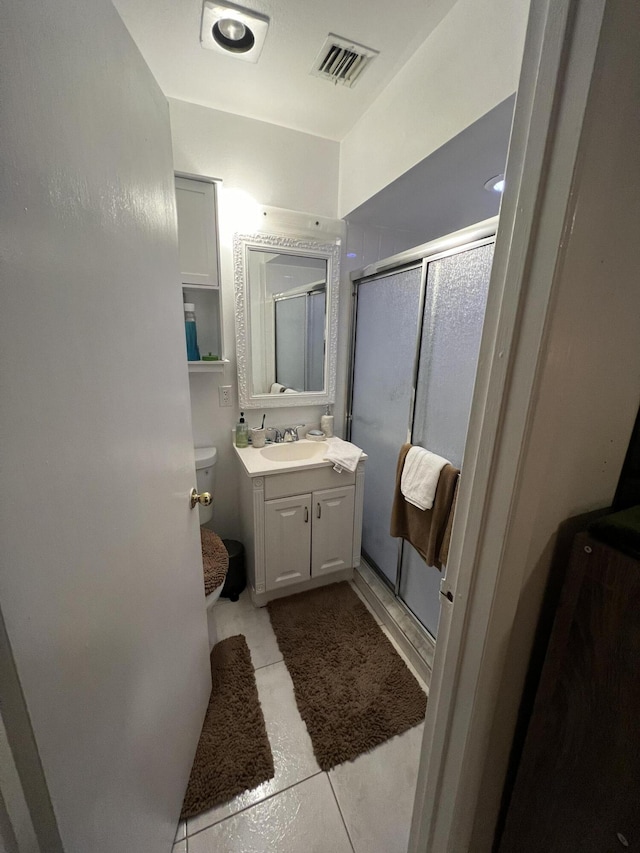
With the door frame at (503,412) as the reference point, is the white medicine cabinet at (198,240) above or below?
above

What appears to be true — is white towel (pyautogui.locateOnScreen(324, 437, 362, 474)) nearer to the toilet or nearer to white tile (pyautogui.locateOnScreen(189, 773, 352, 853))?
the toilet

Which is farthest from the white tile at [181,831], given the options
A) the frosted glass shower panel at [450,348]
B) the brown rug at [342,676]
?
the frosted glass shower panel at [450,348]

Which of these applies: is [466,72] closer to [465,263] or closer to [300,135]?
[465,263]

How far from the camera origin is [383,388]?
182cm

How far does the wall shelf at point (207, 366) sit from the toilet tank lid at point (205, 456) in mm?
433

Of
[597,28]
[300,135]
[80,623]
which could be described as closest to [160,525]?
[80,623]

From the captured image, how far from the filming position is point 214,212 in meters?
1.53

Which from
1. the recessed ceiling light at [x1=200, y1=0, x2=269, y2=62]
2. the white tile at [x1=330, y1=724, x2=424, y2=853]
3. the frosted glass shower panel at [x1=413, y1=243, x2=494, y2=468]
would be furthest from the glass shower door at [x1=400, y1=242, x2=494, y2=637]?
the recessed ceiling light at [x1=200, y1=0, x2=269, y2=62]

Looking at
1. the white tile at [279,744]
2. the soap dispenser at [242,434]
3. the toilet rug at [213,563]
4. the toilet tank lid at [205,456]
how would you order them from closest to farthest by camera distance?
the white tile at [279,744], the toilet rug at [213,563], the toilet tank lid at [205,456], the soap dispenser at [242,434]

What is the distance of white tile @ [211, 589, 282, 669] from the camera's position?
1.51m

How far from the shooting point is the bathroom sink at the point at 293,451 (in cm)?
189

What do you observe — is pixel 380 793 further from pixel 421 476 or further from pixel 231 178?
pixel 231 178

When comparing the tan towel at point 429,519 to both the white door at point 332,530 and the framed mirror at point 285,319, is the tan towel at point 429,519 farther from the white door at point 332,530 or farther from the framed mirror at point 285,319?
the framed mirror at point 285,319

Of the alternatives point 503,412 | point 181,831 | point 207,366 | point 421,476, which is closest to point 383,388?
point 421,476
